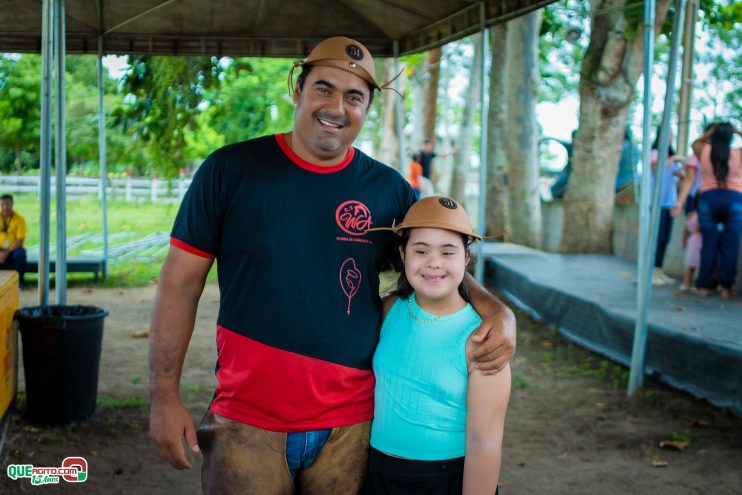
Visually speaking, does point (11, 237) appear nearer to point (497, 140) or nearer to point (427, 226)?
point (497, 140)

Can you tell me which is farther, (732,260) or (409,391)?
(732,260)

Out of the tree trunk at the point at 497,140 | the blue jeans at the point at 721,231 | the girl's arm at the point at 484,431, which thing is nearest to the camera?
the girl's arm at the point at 484,431

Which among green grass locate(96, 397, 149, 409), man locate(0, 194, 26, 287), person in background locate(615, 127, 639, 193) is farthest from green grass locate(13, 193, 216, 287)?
person in background locate(615, 127, 639, 193)

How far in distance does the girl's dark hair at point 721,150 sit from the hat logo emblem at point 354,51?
671cm

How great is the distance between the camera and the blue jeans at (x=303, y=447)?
2.47 m

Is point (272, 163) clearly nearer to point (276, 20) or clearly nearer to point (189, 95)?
point (276, 20)

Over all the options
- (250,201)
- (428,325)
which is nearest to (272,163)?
(250,201)

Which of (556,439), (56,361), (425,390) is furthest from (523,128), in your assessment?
(425,390)

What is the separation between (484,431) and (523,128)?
12.9 m

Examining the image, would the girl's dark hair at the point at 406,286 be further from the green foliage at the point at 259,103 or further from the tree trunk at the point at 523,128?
the green foliage at the point at 259,103

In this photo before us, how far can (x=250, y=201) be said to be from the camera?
2.49m

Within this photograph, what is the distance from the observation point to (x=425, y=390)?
2.52m

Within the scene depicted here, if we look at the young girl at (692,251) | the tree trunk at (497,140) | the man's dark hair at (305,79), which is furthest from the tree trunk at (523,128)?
the man's dark hair at (305,79)

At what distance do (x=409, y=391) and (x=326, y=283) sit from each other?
1.41 feet
